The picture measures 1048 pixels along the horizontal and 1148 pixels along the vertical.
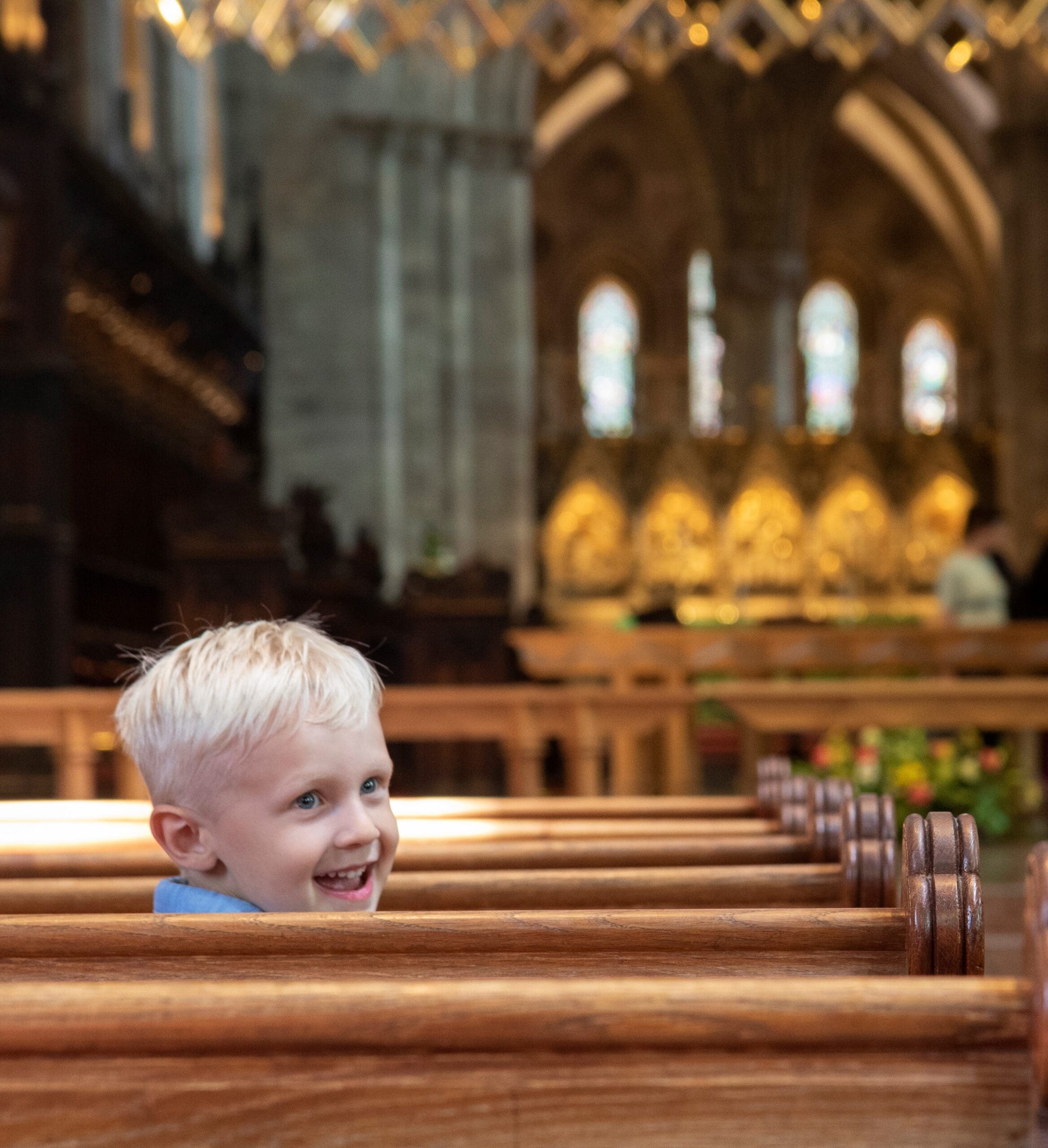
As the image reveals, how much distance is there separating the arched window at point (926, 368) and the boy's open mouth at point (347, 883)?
22.2 metres

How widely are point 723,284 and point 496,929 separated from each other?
17993 mm

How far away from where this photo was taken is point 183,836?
4.14ft

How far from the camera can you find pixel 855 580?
17.0 meters

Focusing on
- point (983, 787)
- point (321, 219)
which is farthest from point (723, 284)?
point (983, 787)

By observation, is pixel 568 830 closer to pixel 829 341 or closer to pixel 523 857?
pixel 523 857

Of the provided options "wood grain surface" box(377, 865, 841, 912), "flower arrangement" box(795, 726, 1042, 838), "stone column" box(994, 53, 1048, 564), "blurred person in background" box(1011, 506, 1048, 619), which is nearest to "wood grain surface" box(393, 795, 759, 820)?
"wood grain surface" box(377, 865, 841, 912)

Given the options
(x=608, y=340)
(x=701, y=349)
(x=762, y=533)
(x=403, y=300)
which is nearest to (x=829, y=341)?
(x=701, y=349)

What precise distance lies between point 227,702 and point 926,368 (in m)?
23.6

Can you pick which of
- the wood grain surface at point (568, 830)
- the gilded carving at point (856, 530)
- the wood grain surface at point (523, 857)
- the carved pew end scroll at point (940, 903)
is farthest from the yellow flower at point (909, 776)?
the gilded carving at point (856, 530)

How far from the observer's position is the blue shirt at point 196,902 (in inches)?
48.9

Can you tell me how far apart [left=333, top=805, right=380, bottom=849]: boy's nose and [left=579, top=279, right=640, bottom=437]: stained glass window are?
880 inches

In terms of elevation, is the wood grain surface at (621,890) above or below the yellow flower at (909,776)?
above

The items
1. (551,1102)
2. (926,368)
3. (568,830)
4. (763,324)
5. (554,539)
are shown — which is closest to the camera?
(551,1102)

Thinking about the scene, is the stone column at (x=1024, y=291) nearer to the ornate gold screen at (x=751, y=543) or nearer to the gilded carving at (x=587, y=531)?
the ornate gold screen at (x=751, y=543)
